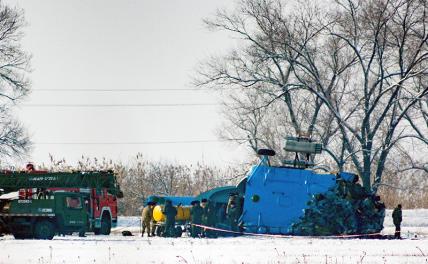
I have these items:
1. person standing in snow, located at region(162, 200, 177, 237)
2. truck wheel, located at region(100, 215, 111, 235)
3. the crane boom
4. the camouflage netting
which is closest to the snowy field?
the camouflage netting

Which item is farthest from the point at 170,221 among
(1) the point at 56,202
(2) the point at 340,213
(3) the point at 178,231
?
(2) the point at 340,213

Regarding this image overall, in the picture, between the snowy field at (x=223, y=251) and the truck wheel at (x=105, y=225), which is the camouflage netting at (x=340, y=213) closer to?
the snowy field at (x=223, y=251)

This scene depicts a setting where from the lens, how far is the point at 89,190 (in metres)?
43.0

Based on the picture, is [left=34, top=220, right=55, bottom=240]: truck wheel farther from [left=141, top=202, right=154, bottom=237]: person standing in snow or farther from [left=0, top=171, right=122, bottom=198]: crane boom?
[left=141, top=202, right=154, bottom=237]: person standing in snow

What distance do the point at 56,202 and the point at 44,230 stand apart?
1.23 m

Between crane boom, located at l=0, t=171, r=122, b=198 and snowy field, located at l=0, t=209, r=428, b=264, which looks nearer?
snowy field, located at l=0, t=209, r=428, b=264

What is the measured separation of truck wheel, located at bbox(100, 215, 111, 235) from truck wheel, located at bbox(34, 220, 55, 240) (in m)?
3.90

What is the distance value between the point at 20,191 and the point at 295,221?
1116 centimetres

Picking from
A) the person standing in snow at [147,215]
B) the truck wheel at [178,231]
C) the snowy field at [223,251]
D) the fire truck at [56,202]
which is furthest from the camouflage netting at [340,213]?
the fire truck at [56,202]

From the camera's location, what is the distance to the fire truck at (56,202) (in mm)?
40406

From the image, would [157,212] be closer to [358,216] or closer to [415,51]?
[358,216]

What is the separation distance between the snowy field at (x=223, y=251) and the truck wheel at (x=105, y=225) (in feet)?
23.6

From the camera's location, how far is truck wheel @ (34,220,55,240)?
132 feet

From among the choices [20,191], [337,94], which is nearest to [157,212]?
[20,191]
